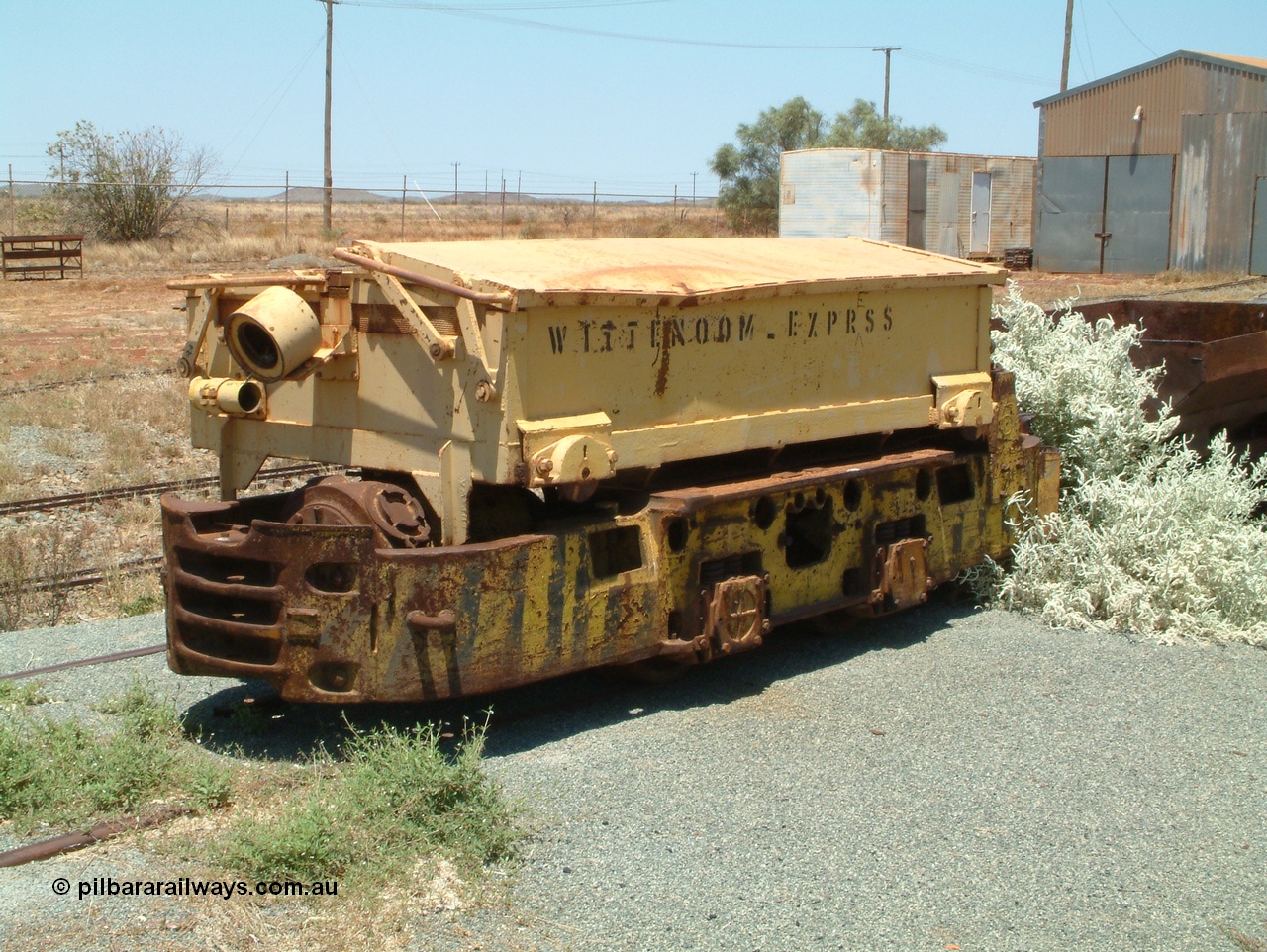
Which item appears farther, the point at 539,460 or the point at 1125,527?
the point at 1125,527

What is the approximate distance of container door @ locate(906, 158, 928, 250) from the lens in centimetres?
3195

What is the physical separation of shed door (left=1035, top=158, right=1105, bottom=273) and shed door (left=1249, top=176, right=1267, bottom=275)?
3.34m

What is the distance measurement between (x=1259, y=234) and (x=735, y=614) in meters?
27.0

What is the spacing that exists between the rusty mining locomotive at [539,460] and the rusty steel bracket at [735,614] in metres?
0.01

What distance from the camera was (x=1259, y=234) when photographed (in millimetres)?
29016

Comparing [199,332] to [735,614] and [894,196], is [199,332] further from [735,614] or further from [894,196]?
[894,196]

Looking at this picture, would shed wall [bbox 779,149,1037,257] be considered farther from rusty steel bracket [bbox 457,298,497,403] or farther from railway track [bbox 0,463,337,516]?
rusty steel bracket [bbox 457,298,497,403]

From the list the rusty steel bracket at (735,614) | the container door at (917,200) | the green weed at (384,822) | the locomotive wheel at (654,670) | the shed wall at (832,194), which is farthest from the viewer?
the container door at (917,200)

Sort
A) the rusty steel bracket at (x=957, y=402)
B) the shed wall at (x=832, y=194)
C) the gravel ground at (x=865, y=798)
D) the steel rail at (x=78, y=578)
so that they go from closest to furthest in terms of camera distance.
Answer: the gravel ground at (x=865, y=798), the rusty steel bracket at (x=957, y=402), the steel rail at (x=78, y=578), the shed wall at (x=832, y=194)

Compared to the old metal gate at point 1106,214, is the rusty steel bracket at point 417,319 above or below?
below

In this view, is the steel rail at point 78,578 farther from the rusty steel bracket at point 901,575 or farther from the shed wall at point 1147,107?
the shed wall at point 1147,107

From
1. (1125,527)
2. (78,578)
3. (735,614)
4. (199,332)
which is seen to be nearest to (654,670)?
(735,614)

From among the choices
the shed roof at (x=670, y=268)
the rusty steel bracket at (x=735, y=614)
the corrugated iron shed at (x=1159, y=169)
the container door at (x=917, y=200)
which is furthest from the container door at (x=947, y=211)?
the rusty steel bracket at (x=735, y=614)

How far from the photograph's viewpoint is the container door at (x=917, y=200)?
105ft
